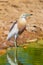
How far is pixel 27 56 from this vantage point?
10336mm

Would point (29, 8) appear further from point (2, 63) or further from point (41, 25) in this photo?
point (2, 63)

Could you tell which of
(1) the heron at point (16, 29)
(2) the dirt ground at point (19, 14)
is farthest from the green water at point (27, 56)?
(2) the dirt ground at point (19, 14)

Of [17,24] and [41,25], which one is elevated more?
[17,24]

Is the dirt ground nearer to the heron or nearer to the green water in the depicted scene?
the heron

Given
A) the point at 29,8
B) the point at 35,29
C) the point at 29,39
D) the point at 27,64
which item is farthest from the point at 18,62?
the point at 29,8

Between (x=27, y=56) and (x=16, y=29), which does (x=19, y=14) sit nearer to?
(x=16, y=29)

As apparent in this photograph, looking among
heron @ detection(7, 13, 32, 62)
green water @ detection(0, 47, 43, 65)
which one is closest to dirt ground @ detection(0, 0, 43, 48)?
heron @ detection(7, 13, 32, 62)

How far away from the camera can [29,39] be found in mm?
12758

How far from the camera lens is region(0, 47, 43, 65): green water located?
974cm

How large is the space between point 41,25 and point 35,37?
1.22 meters

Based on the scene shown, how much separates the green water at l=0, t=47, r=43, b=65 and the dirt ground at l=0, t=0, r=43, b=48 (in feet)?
3.00

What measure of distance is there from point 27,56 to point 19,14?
4.79 metres

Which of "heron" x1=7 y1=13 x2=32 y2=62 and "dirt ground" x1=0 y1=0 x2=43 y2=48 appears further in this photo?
"dirt ground" x1=0 y1=0 x2=43 y2=48

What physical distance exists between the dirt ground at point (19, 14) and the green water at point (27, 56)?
913 millimetres
